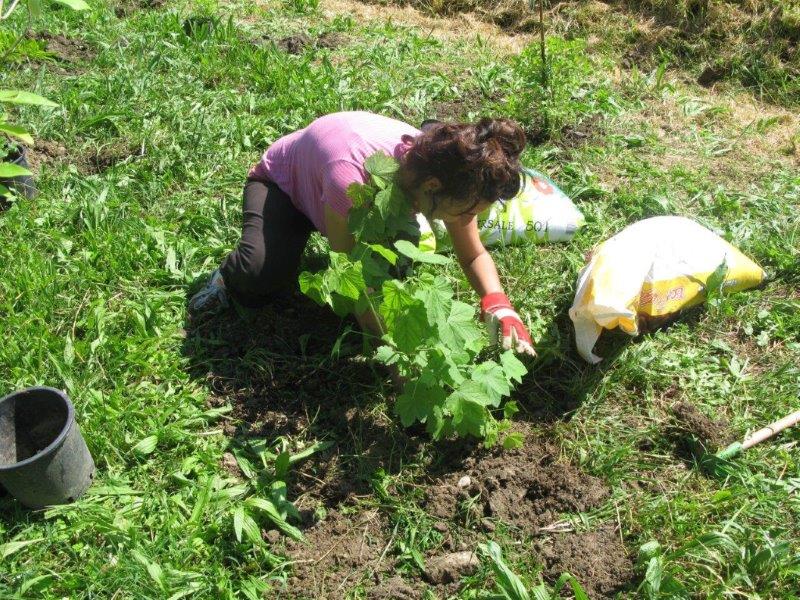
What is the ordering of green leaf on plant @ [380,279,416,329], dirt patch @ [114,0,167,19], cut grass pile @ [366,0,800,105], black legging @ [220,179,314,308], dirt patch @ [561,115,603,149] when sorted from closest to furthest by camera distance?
green leaf on plant @ [380,279,416,329]
black legging @ [220,179,314,308]
dirt patch @ [561,115,603,149]
cut grass pile @ [366,0,800,105]
dirt patch @ [114,0,167,19]

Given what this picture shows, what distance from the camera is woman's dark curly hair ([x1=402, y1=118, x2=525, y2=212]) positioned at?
2.17m

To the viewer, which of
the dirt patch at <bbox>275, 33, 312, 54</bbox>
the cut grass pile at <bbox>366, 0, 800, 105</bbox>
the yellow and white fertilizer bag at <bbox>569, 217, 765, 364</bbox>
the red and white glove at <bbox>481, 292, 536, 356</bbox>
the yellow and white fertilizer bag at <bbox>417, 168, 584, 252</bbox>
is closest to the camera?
the red and white glove at <bbox>481, 292, 536, 356</bbox>

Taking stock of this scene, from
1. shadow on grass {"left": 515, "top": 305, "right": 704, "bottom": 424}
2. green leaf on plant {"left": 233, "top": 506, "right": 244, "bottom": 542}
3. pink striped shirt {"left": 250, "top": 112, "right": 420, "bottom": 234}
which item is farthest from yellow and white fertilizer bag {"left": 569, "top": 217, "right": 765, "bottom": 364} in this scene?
green leaf on plant {"left": 233, "top": 506, "right": 244, "bottom": 542}

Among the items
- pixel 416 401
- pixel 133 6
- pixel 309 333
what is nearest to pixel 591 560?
pixel 416 401

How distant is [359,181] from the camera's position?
240 cm

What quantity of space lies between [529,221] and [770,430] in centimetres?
131

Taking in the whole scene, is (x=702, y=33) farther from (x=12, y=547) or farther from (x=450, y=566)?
(x=12, y=547)

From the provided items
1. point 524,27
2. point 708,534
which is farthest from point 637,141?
point 708,534

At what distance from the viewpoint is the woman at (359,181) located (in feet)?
7.22

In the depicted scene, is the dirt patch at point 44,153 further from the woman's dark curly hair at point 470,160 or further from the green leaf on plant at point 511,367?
the green leaf on plant at point 511,367

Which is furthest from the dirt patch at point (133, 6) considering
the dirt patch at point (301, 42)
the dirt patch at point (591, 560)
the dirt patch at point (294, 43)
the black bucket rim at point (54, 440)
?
the dirt patch at point (591, 560)

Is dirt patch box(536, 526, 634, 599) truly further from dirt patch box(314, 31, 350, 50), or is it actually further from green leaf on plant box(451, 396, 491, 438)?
dirt patch box(314, 31, 350, 50)

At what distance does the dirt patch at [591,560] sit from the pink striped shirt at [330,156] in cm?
124

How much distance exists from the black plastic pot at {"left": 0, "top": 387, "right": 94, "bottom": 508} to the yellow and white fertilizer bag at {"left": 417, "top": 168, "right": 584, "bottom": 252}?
162 cm
